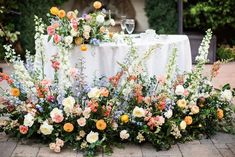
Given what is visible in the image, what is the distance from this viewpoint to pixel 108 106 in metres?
4.34

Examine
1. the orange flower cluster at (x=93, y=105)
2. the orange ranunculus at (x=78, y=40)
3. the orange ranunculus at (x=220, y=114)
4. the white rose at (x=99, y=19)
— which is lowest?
the orange ranunculus at (x=220, y=114)

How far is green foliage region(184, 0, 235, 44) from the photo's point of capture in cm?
846

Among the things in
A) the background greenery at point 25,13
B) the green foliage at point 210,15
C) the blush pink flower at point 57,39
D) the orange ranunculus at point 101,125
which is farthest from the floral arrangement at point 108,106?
the background greenery at point 25,13

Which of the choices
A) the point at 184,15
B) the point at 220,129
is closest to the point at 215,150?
the point at 220,129

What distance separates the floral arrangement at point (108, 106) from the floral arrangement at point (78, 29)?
0.42ft

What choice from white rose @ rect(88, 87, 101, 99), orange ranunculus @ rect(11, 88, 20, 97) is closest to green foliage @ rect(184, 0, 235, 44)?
white rose @ rect(88, 87, 101, 99)

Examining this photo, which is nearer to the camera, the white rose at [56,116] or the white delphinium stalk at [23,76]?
the white rose at [56,116]

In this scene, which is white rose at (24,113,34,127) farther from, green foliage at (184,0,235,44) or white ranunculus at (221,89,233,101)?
green foliage at (184,0,235,44)

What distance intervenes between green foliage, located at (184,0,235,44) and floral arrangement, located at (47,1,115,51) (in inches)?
164

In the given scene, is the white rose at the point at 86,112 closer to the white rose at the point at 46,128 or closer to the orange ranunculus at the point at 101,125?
the orange ranunculus at the point at 101,125

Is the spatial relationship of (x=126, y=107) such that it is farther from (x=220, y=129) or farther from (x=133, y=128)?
(x=220, y=129)

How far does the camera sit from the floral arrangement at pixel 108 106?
4289 mm

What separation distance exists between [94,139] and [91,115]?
0.22 metres

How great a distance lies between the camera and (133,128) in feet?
14.5
